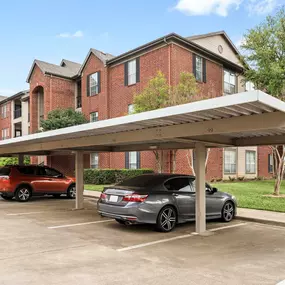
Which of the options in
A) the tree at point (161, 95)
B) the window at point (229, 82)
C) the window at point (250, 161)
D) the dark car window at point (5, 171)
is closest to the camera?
the dark car window at point (5, 171)

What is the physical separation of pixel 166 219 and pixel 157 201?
62 cm

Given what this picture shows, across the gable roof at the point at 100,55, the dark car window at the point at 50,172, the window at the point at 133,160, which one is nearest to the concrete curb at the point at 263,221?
the dark car window at the point at 50,172

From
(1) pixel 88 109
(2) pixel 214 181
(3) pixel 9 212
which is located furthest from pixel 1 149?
(2) pixel 214 181

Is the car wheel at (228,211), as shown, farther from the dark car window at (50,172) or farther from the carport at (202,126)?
the dark car window at (50,172)

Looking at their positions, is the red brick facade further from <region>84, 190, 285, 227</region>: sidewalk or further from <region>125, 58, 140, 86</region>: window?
<region>84, 190, 285, 227</region>: sidewalk

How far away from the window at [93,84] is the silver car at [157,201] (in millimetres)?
18179

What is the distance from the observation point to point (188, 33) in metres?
24.6

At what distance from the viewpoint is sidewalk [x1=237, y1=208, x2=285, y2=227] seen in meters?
10.1

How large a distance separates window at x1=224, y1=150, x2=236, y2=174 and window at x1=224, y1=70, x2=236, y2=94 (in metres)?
4.59

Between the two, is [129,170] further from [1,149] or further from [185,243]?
[185,243]

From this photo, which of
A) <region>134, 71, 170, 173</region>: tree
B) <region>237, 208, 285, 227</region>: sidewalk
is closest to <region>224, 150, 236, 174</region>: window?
<region>134, 71, 170, 173</region>: tree

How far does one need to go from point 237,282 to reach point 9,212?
30.0 feet

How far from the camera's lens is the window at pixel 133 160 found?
23.4 meters

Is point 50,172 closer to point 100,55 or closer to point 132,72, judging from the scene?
point 132,72
